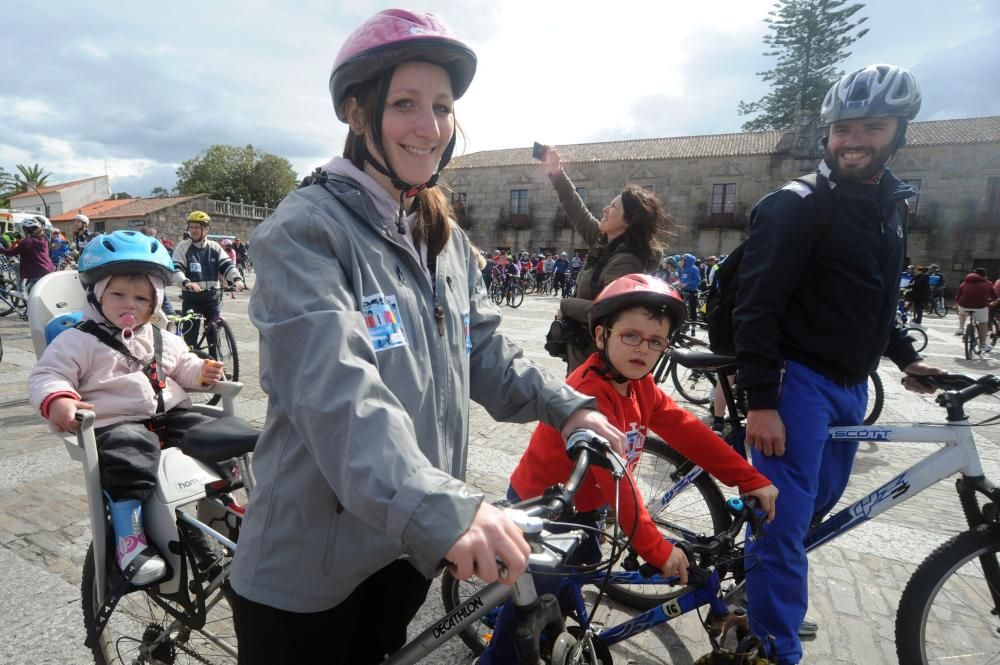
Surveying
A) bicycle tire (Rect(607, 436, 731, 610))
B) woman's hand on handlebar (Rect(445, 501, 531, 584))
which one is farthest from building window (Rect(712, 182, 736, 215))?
woman's hand on handlebar (Rect(445, 501, 531, 584))

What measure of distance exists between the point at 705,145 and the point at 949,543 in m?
37.6

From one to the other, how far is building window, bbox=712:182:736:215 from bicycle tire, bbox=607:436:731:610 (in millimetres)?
33704

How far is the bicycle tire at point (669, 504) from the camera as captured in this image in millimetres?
2719

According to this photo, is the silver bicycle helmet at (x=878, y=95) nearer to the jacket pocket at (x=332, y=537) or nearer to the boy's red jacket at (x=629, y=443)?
the boy's red jacket at (x=629, y=443)

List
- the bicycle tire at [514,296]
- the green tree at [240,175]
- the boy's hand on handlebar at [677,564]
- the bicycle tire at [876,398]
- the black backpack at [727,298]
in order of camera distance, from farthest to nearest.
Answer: the green tree at [240,175] < the bicycle tire at [514,296] < the bicycle tire at [876,398] < the black backpack at [727,298] < the boy's hand on handlebar at [677,564]

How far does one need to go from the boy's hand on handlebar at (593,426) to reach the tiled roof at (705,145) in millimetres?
30817

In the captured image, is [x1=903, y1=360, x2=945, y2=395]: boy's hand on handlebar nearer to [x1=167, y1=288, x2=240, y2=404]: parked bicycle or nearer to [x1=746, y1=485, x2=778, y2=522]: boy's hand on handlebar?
[x1=746, y1=485, x2=778, y2=522]: boy's hand on handlebar

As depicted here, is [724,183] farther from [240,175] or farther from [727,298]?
[240,175]

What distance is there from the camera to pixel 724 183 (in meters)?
33.3

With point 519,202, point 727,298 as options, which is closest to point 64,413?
point 727,298

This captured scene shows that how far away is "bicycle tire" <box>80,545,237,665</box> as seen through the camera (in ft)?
6.75

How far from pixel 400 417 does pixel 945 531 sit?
4.01 metres

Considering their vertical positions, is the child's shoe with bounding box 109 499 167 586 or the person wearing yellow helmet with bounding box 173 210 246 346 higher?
the person wearing yellow helmet with bounding box 173 210 246 346

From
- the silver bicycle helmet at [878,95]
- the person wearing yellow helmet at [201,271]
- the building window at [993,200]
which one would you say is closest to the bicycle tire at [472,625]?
the silver bicycle helmet at [878,95]
